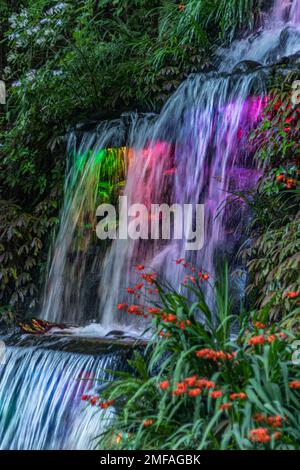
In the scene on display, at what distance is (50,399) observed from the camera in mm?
4180

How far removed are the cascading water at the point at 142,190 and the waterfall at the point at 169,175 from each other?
0.01 metres

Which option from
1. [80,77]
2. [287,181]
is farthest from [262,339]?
[80,77]

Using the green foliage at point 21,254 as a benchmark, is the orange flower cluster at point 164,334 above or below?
below

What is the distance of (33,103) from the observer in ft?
25.3

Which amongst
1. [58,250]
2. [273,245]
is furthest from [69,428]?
[58,250]

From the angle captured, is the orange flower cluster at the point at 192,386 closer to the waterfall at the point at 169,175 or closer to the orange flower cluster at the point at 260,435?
the orange flower cluster at the point at 260,435

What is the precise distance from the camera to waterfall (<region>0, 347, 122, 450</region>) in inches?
153

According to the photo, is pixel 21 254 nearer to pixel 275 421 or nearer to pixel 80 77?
pixel 80 77

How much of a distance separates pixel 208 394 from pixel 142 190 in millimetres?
3529

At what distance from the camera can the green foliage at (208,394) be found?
9.30 feet

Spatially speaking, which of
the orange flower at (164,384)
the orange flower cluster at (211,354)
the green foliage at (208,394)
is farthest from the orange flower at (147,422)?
the orange flower cluster at (211,354)

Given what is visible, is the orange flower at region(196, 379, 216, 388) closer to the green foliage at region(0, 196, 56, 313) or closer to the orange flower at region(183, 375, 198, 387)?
the orange flower at region(183, 375, 198, 387)
